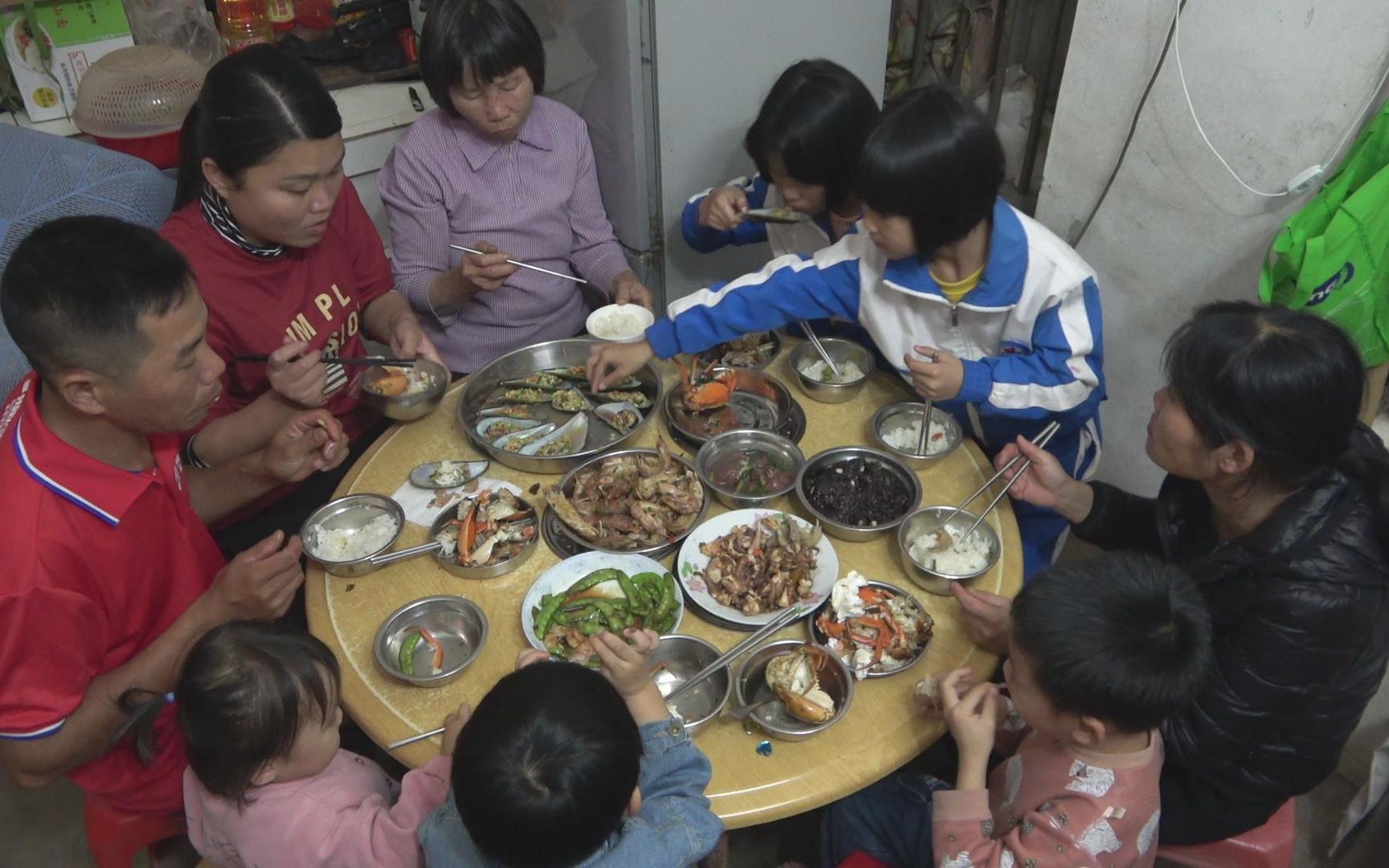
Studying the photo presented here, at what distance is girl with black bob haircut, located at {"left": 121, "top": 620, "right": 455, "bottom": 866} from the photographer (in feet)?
5.50

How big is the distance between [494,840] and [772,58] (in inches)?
116

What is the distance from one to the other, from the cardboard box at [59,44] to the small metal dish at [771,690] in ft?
13.6

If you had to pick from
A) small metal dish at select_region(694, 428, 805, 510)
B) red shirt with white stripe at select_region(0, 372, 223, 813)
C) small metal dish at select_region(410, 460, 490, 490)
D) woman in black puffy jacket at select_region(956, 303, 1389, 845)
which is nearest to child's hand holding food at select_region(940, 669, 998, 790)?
woman in black puffy jacket at select_region(956, 303, 1389, 845)

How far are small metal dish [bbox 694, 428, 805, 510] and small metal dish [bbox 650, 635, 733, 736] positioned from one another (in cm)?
46

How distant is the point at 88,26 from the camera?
13.4 ft

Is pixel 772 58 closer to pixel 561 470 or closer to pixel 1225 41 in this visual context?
pixel 1225 41

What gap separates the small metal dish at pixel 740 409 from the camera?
8.39ft

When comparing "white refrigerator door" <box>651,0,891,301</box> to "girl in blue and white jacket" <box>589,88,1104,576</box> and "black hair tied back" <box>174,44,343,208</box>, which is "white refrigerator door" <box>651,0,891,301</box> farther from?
"black hair tied back" <box>174,44,343,208</box>

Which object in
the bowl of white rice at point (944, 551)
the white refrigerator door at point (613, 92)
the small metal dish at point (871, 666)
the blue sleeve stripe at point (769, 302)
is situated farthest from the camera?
the white refrigerator door at point (613, 92)

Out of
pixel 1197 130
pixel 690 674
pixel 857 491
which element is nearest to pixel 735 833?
pixel 690 674

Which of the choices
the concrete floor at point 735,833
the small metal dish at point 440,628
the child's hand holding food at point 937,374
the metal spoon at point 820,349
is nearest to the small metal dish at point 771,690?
the small metal dish at point 440,628

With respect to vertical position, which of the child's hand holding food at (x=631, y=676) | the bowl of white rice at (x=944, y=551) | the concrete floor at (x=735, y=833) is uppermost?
the child's hand holding food at (x=631, y=676)

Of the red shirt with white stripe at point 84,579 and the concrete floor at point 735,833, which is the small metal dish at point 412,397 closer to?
the red shirt with white stripe at point 84,579

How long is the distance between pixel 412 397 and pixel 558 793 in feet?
4.94
